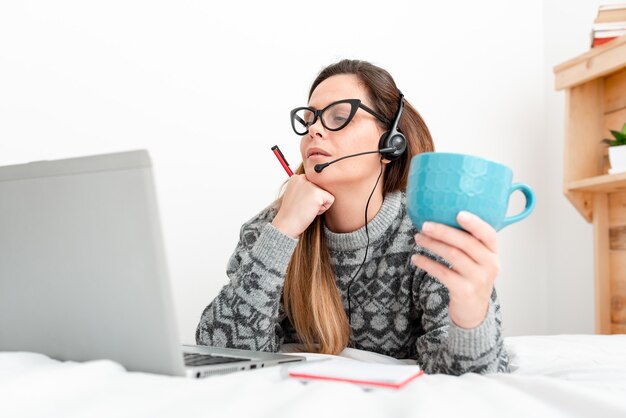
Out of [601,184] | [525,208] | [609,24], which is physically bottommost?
[601,184]

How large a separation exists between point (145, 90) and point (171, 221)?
0.45 m

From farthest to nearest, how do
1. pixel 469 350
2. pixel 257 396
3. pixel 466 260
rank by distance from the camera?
pixel 469 350, pixel 466 260, pixel 257 396

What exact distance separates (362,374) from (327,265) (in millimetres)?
671

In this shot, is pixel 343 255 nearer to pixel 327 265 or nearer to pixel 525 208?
pixel 327 265

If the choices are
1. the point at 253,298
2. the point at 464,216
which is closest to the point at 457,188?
the point at 464,216

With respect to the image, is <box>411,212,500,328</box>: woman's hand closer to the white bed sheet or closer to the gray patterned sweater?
the gray patterned sweater

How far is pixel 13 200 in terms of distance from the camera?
0.67 m

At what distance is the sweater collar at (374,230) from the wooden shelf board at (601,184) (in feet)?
2.97

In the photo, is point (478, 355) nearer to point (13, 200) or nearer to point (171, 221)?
point (13, 200)

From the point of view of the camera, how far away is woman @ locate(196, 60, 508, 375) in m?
1.16

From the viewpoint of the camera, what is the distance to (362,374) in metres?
0.68

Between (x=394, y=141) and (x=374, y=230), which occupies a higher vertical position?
(x=394, y=141)

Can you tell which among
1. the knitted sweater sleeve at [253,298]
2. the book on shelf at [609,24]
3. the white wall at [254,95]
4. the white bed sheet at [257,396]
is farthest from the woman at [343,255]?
the book on shelf at [609,24]

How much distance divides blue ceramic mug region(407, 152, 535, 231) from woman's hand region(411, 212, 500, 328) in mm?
13
